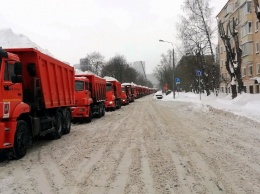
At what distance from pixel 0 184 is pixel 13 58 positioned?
367 centimetres

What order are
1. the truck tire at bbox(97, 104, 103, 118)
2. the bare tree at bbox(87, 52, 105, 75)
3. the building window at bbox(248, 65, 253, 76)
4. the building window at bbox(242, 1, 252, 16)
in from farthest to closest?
the bare tree at bbox(87, 52, 105, 75) < the building window at bbox(248, 65, 253, 76) < the building window at bbox(242, 1, 252, 16) < the truck tire at bbox(97, 104, 103, 118)

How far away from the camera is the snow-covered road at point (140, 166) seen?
5852 mm

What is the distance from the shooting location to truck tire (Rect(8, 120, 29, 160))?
8.45 metres

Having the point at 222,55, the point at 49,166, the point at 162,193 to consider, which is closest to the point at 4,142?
the point at 49,166

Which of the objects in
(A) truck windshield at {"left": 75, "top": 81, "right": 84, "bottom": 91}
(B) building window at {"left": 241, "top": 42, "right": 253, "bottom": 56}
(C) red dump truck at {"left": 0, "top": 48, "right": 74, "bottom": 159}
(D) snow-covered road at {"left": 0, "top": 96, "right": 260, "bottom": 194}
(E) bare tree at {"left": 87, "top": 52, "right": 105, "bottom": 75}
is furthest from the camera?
(E) bare tree at {"left": 87, "top": 52, "right": 105, "bottom": 75}

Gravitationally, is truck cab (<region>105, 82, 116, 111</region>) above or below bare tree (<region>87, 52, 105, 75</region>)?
below

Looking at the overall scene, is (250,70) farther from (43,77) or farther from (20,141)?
(20,141)

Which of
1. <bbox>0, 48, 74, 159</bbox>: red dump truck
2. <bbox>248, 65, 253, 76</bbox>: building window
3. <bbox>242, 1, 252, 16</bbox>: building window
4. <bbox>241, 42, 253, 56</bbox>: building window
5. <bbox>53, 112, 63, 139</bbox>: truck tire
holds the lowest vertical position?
<bbox>53, 112, 63, 139</bbox>: truck tire

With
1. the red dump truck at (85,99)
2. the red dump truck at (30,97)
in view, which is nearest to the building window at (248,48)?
the red dump truck at (85,99)

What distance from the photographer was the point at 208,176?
6.39 meters

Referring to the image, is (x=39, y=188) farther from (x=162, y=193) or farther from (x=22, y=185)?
(x=162, y=193)

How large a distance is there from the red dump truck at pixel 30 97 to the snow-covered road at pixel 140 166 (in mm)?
582

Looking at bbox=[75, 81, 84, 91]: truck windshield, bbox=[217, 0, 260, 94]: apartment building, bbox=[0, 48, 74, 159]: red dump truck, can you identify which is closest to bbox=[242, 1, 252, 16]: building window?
bbox=[217, 0, 260, 94]: apartment building

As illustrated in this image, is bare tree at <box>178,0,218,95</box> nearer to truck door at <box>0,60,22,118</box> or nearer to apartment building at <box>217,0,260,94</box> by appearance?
apartment building at <box>217,0,260,94</box>
